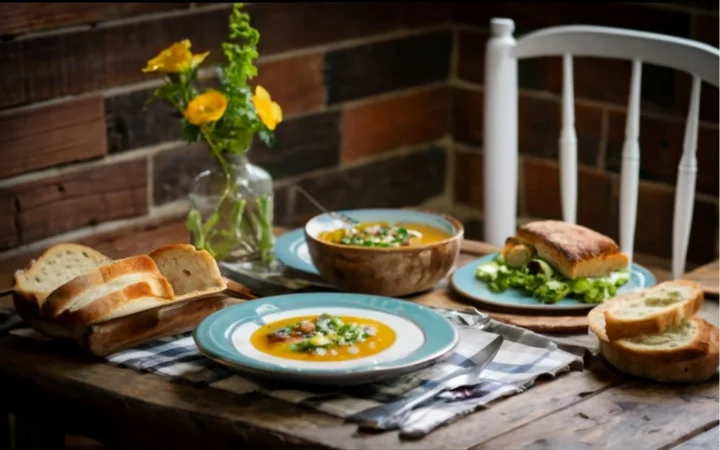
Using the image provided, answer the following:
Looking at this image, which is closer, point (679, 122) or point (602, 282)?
point (602, 282)

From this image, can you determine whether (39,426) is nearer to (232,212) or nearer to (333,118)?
(232,212)

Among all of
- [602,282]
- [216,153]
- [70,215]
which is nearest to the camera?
[602,282]

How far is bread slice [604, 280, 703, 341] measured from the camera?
1.65 m

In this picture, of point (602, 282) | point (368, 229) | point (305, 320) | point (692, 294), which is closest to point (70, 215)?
point (368, 229)

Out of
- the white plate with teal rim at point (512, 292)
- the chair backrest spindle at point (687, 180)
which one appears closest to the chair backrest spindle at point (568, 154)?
the chair backrest spindle at point (687, 180)

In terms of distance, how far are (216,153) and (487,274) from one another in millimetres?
448

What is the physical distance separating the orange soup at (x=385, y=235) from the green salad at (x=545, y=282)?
9 centimetres

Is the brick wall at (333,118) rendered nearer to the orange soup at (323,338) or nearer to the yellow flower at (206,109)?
the yellow flower at (206,109)

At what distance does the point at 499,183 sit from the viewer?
2.43 m

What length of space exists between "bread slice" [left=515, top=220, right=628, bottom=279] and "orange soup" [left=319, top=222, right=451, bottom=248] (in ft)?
0.45

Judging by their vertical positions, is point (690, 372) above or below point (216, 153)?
below

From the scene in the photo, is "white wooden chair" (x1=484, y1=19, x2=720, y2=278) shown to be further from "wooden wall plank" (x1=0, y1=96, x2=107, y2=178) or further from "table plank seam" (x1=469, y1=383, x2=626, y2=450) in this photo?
"wooden wall plank" (x1=0, y1=96, x2=107, y2=178)

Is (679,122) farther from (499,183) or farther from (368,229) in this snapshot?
(368,229)

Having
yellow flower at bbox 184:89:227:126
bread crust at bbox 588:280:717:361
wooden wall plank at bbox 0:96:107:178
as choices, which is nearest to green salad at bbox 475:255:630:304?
bread crust at bbox 588:280:717:361
